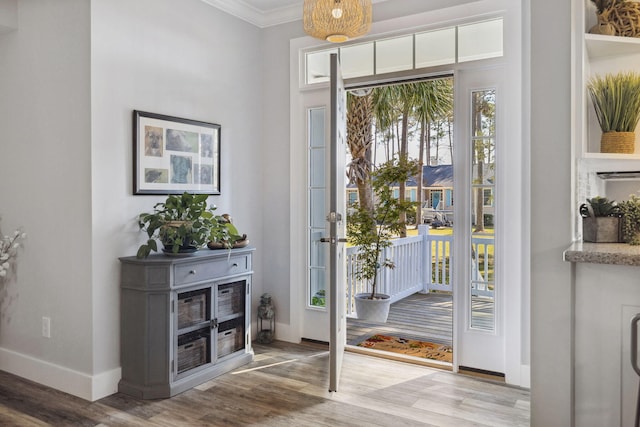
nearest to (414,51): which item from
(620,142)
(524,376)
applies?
(620,142)

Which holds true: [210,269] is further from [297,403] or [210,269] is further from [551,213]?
[551,213]

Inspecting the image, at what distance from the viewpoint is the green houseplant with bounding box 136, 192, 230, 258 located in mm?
3072

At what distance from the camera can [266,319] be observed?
4.25 metres

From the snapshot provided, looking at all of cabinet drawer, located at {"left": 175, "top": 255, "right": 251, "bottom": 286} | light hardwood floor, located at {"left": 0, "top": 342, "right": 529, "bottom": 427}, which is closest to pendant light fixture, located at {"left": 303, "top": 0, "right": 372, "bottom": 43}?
cabinet drawer, located at {"left": 175, "top": 255, "right": 251, "bottom": 286}

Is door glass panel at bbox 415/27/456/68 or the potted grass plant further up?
door glass panel at bbox 415/27/456/68

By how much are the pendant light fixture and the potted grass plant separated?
1.31 metres

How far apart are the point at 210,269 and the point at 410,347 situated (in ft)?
6.59

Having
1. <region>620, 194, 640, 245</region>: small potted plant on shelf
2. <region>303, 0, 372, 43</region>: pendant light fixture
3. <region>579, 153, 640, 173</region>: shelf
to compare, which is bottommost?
<region>620, 194, 640, 245</region>: small potted plant on shelf

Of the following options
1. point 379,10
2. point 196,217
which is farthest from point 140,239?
point 379,10

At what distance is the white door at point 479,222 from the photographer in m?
3.34

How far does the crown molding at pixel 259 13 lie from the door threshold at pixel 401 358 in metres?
2.95

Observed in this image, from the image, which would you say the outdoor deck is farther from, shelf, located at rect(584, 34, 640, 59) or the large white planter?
shelf, located at rect(584, 34, 640, 59)

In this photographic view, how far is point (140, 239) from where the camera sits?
128 inches

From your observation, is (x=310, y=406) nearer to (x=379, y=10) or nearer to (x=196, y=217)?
(x=196, y=217)
